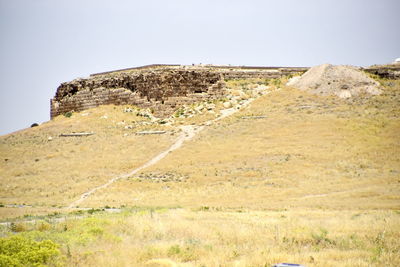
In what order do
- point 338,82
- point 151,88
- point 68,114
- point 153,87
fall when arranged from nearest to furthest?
point 338,82 → point 153,87 → point 151,88 → point 68,114

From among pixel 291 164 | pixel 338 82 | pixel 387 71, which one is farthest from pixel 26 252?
pixel 387 71

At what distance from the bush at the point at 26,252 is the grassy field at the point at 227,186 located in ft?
0.39

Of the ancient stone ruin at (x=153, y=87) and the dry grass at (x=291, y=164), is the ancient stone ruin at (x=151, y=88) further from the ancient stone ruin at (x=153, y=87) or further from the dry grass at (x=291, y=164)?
the dry grass at (x=291, y=164)

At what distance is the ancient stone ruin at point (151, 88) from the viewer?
38.5 metres

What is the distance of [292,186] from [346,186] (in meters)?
2.74

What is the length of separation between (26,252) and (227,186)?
14808mm

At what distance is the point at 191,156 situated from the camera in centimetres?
2666

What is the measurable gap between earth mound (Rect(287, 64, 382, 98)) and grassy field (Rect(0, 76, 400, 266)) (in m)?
1.37

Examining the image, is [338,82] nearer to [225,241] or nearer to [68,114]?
[68,114]

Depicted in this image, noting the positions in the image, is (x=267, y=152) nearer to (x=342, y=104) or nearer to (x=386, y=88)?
(x=342, y=104)

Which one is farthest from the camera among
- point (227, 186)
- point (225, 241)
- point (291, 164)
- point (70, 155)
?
point (70, 155)

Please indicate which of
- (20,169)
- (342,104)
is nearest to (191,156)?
(20,169)

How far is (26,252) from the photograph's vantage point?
7215mm

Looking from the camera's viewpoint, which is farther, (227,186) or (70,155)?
(70,155)
